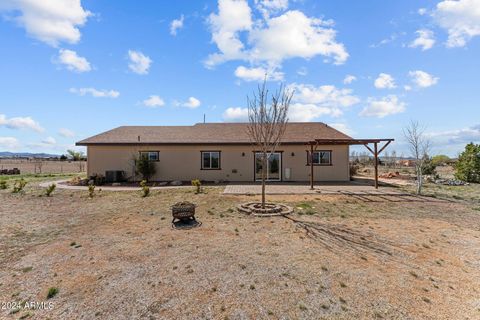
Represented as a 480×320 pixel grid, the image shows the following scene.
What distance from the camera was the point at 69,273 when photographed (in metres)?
4.44

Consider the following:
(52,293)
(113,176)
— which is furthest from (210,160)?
(52,293)

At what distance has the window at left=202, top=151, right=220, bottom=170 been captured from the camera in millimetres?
17609

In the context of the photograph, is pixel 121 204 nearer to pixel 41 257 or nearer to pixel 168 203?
pixel 168 203

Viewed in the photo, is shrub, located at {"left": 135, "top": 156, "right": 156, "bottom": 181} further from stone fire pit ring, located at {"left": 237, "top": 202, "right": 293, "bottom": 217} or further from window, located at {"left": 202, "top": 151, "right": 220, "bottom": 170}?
stone fire pit ring, located at {"left": 237, "top": 202, "right": 293, "bottom": 217}

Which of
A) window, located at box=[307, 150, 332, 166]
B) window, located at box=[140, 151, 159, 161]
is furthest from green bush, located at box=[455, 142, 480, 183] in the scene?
window, located at box=[140, 151, 159, 161]

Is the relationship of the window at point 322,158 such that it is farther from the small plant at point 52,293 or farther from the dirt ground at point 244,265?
the small plant at point 52,293

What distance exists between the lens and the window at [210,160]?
57.8ft

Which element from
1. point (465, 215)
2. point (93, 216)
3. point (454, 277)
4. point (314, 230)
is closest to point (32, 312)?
point (93, 216)

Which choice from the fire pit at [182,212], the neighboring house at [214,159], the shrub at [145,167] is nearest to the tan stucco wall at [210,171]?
the neighboring house at [214,159]

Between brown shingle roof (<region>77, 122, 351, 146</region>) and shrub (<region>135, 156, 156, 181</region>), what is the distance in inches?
52.5

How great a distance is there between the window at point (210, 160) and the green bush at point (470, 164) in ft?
61.3

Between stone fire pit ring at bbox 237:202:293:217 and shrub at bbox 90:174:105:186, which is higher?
shrub at bbox 90:174:105:186

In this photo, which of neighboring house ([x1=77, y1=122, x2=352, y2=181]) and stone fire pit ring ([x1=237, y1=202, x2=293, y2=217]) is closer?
stone fire pit ring ([x1=237, y1=202, x2=293, y2=217])

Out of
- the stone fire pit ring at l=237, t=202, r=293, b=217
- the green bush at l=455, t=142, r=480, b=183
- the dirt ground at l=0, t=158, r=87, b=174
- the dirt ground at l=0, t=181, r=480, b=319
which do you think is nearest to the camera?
the dirt ground at l=0, t=181, r=480, b=319
